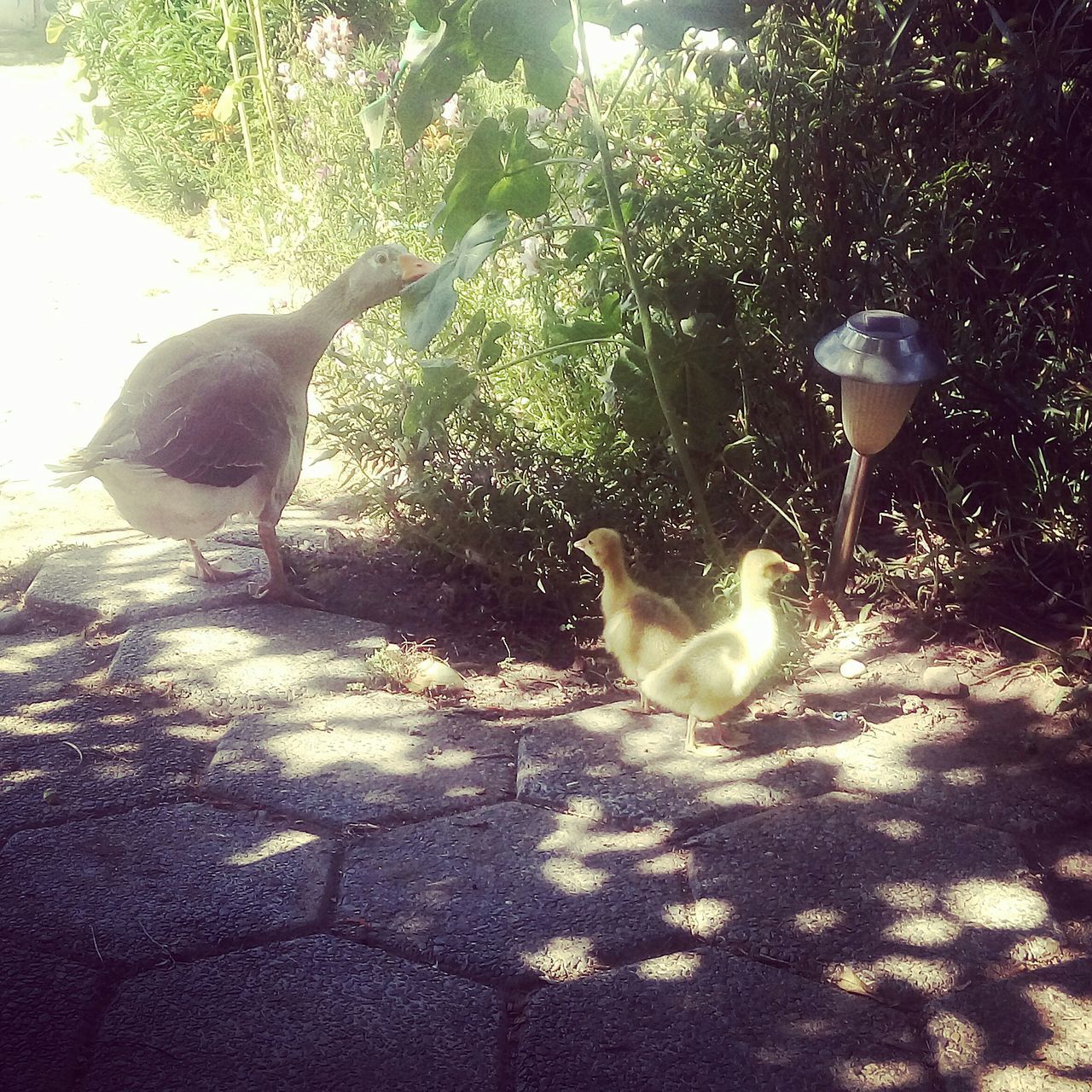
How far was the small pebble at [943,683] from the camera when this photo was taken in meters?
3.02

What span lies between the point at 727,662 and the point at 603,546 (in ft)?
1.68

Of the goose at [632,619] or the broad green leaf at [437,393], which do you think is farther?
the broad green leaf at [437,393]

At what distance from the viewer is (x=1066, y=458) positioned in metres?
3.07

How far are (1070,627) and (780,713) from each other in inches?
33.9

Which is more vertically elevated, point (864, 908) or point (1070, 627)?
point (1070, 627)

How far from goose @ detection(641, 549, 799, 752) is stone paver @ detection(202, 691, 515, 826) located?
448 mm

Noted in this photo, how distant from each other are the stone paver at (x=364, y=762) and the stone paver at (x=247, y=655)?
0.11 m

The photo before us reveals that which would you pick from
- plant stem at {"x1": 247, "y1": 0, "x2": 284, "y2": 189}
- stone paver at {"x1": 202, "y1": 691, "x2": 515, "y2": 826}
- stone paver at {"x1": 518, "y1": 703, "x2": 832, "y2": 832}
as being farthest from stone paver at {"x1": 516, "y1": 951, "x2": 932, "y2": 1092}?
plant stem at {"x1": 247, "y1": 0, "x2": 284, "y2": 189}

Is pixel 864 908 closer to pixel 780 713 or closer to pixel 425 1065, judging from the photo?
pixel 780 713

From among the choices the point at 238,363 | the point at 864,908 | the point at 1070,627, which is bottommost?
the point at 864,908

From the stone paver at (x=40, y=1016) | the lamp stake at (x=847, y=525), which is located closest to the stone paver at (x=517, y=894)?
the stone paver at (x=40, y=1016)

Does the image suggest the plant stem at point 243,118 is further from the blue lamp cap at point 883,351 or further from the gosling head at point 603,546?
the blue lamp cap at point 883,351

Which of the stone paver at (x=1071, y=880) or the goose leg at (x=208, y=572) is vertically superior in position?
the goose leg at (x=208, y=572)

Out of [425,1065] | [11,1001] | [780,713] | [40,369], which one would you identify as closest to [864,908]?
[780,713]
